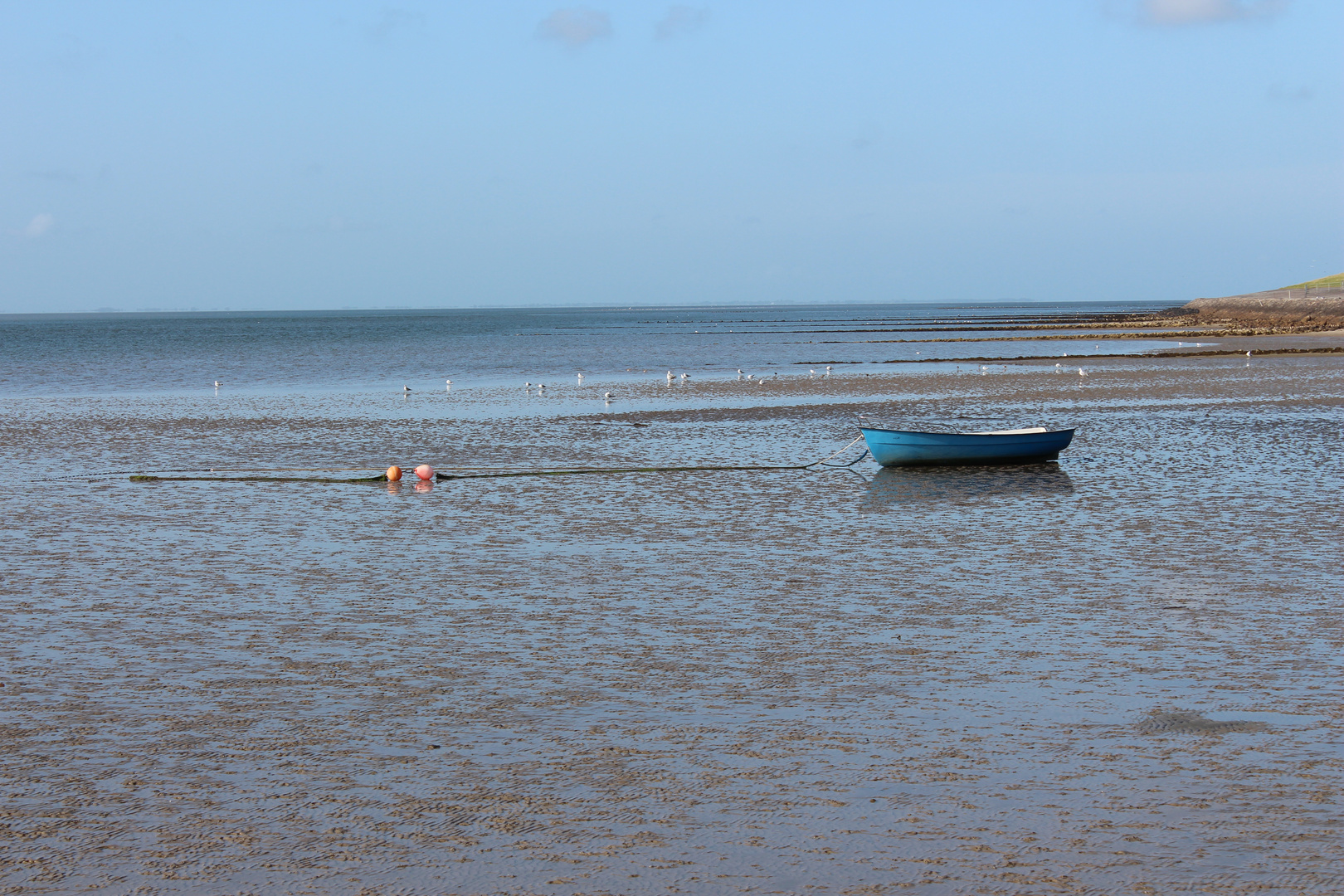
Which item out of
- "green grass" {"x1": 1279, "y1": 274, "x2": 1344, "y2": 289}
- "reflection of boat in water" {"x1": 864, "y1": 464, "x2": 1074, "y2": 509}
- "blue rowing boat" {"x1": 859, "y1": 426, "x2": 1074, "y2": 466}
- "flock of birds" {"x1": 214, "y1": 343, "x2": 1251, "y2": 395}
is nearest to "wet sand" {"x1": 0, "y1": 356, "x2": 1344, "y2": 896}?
"reflection of boat in water" {"x1": 864, "y1": 464, "x2": 1074, "y2": 509}

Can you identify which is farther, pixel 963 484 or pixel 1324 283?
pixel 1324 283

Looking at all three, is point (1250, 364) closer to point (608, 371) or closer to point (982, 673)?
point (608, 371)

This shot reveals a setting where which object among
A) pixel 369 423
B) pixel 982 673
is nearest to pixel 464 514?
pixel 982 673

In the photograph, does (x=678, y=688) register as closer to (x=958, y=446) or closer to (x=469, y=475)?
(x=469, y=475)

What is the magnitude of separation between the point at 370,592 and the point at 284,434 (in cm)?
1881

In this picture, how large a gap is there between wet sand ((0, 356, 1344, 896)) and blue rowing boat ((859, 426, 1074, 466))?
166 cm

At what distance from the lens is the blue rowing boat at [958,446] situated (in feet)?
74.6

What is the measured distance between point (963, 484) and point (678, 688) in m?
12.9

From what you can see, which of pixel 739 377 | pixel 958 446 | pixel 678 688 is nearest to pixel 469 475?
pixel 958 446

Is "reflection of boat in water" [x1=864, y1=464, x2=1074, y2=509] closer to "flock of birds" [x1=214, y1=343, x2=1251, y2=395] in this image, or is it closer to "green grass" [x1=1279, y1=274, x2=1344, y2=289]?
"flock of birds" [x1=214, y1=343, x2=1251, y2=395]

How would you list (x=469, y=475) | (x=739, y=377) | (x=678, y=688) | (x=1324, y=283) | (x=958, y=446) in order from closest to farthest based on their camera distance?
1. (x=678, y=688)
2. (x=958, y=446)
3. (x=469, y=475)
4. (x=739, y=377)
5. (x=1324, y=283)

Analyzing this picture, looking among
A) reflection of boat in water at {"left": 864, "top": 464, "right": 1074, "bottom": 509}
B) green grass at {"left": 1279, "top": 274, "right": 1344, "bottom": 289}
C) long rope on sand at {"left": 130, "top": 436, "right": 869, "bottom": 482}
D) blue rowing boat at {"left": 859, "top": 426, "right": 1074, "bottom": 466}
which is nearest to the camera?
reflection of boat in water at {"left": 864, "top": 464, "right": 1074, "bottom": 509}

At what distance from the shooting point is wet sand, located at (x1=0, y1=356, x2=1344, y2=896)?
6.72m

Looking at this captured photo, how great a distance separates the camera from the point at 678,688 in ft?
→ 31.7
